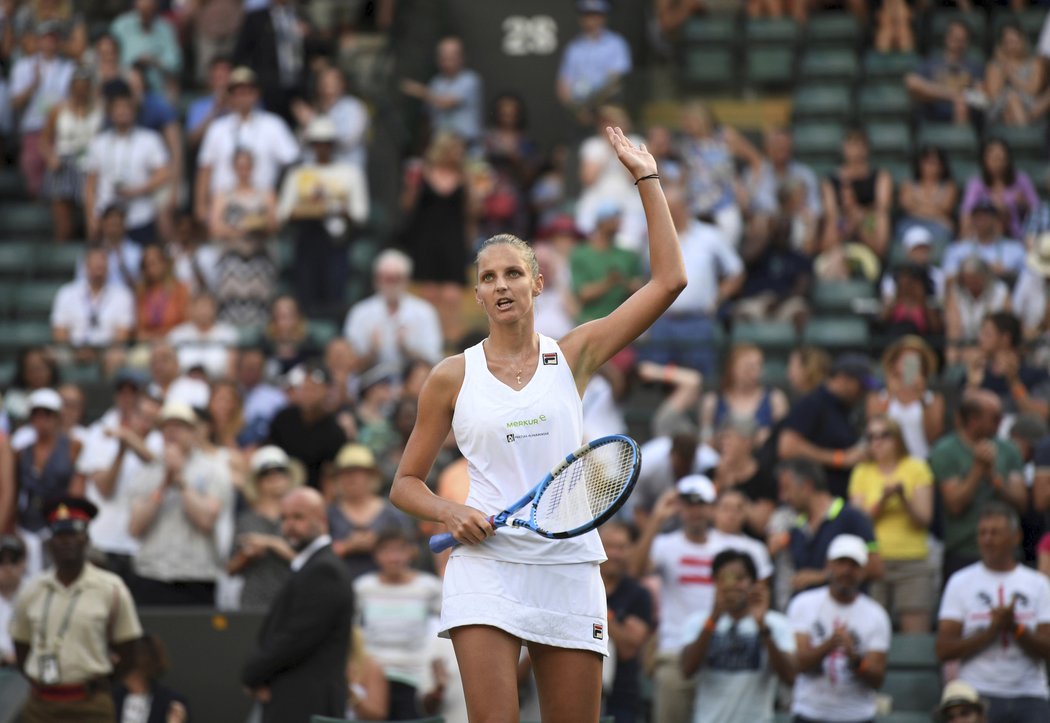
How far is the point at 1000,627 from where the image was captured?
10172mm

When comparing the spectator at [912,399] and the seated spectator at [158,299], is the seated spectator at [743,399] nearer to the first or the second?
the spectator at [912,399]

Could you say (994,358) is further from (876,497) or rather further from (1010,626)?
(1010,626)

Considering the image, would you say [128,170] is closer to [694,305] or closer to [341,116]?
[341,116]

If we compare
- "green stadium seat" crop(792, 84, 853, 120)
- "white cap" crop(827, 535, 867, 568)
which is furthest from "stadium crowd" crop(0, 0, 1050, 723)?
"green stadium seat" crop(792, 84, 853, 120)

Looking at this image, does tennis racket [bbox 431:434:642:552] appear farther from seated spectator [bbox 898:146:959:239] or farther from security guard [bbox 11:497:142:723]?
seated spectator [bbox 898:146:959:239]

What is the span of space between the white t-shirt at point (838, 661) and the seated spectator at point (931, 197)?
18.7 ft

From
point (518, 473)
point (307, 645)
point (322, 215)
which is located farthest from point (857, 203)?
point (518, 473)

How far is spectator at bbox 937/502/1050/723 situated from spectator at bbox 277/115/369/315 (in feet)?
22.9

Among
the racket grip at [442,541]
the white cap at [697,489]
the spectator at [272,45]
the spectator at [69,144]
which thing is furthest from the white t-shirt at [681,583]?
the spectator at [69,144]

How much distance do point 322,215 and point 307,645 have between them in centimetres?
684

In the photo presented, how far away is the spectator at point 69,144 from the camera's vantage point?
1697 centimetres

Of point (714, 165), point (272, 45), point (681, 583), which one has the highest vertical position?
point (272, 45)

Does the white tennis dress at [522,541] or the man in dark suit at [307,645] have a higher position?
the white tennis dress at [522,541]

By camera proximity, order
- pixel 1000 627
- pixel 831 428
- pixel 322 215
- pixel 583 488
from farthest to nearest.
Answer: pixel 322 215, pixel 831 428, pixel 1000 627, pixel 583 488
